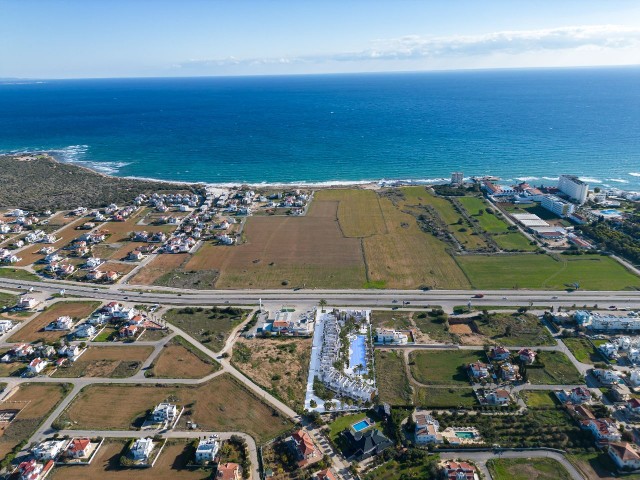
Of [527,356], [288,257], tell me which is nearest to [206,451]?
[527,356]

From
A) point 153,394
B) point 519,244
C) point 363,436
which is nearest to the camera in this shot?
point 363,436

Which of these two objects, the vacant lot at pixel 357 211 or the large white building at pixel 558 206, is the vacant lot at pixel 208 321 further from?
the large white building at pixel 558 206

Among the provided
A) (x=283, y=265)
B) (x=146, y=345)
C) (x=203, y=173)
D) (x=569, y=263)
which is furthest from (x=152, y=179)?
(x=569, y=263)

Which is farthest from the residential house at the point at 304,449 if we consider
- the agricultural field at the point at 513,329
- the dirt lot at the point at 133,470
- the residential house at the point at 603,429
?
the agricultural field at the point at 513,329

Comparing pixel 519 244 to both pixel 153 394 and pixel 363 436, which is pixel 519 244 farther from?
pixel 153 394

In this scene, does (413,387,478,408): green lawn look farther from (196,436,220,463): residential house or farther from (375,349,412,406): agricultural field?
(196,436,220,463): residential house

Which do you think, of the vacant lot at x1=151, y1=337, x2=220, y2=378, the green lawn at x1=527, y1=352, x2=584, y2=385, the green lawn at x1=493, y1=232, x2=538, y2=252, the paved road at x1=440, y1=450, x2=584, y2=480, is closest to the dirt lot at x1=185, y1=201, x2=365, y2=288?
the vacant lot at x1=151, y1=337, x2=220, y2=378

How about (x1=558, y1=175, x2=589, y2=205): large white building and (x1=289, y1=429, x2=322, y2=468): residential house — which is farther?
(x1=558, y1=175, x2=589, y2=205): large white building
